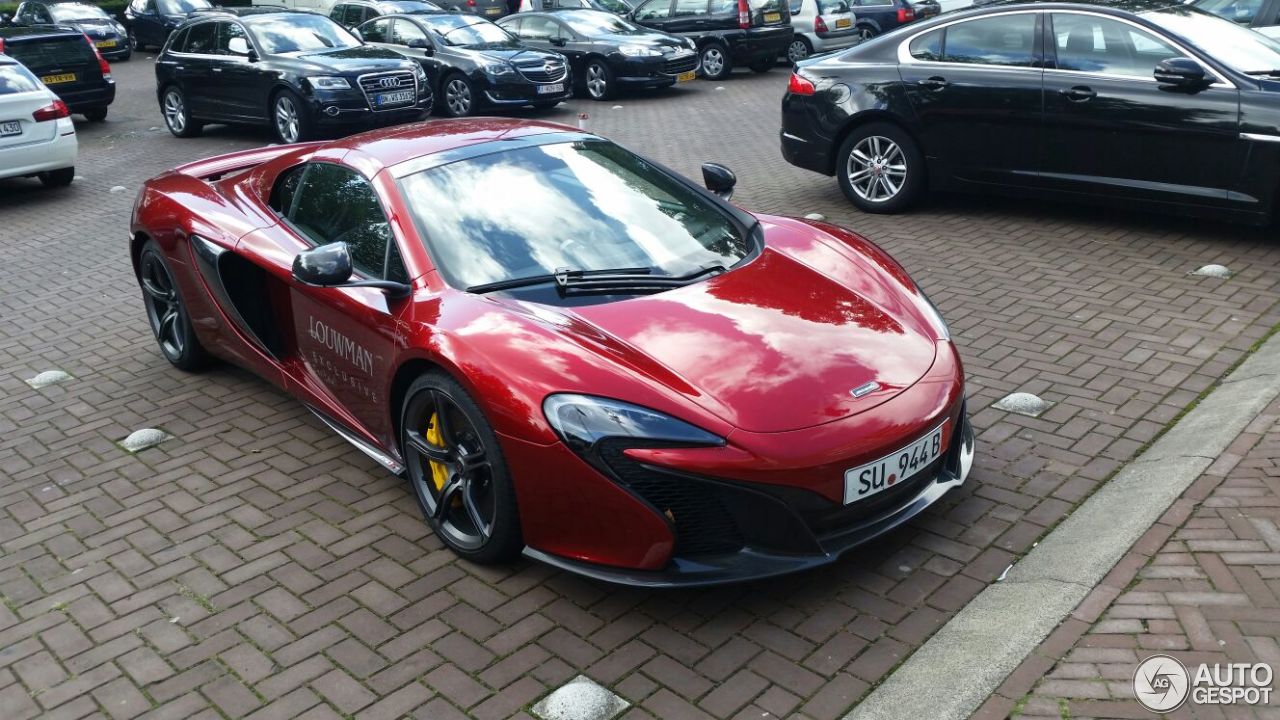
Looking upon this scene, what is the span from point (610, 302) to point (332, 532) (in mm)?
1422

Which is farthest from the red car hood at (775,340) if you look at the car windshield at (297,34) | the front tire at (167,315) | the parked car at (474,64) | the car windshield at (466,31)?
the car windshield at (466,31)

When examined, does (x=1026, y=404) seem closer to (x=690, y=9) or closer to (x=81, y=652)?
(x=81, y=652)

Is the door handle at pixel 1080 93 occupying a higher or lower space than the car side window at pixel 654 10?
higher

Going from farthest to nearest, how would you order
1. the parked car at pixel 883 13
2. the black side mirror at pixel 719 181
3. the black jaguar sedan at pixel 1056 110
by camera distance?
the parked car at pixel 883 13 → the black jaguar sedan at pixel 1056 110 → the black side mirror at pixel 719 181

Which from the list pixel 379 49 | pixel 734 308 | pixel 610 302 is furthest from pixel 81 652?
pixel 379 49

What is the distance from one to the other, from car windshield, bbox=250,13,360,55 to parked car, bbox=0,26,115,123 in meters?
3.30

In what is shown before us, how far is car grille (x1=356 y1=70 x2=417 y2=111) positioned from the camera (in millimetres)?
13602

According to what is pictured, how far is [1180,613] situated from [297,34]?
13.4 meters

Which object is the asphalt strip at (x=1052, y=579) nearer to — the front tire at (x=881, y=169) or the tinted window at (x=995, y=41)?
the tinted window at (x=995, y=41)

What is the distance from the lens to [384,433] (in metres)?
4.59

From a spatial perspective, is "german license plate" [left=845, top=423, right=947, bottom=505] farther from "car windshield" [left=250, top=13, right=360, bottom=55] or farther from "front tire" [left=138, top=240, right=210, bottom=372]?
"car windshield" [left=250, top=13, right=360, bottom=55]

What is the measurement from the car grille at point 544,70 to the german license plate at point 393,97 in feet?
7.26

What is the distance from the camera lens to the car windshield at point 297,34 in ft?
46.5

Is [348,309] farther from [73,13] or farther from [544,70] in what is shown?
[73,13]
